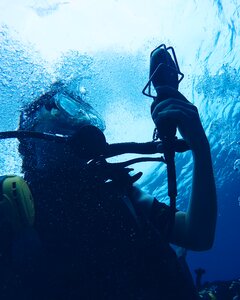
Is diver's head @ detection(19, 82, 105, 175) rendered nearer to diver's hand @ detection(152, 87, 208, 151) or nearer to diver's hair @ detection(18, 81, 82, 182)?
diver's hair @ detection(18, 81, 82, 182)

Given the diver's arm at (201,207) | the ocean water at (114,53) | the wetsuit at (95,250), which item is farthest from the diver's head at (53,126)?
the ocean water at (114,53)

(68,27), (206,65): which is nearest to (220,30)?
(206,65)

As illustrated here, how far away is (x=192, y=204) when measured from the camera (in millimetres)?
2809

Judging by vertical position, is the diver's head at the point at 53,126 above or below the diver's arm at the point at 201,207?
above

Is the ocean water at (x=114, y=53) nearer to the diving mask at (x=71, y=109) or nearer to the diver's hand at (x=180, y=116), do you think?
the diving mask at (x=71, y=109)

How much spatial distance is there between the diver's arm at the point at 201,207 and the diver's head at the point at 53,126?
1.16 meters

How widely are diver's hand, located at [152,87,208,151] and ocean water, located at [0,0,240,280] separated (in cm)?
728

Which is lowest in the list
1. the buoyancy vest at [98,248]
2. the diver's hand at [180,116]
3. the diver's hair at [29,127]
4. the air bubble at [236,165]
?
the buoyancy vest at [98,248]

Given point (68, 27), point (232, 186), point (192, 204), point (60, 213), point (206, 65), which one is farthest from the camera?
point (232, 186)

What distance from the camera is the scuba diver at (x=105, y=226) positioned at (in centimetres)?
217

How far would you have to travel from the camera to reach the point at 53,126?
364 cm

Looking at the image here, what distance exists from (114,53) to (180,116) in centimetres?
979

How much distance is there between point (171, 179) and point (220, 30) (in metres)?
14.7

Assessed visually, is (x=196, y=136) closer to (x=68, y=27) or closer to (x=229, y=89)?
(x=68, y=27)
